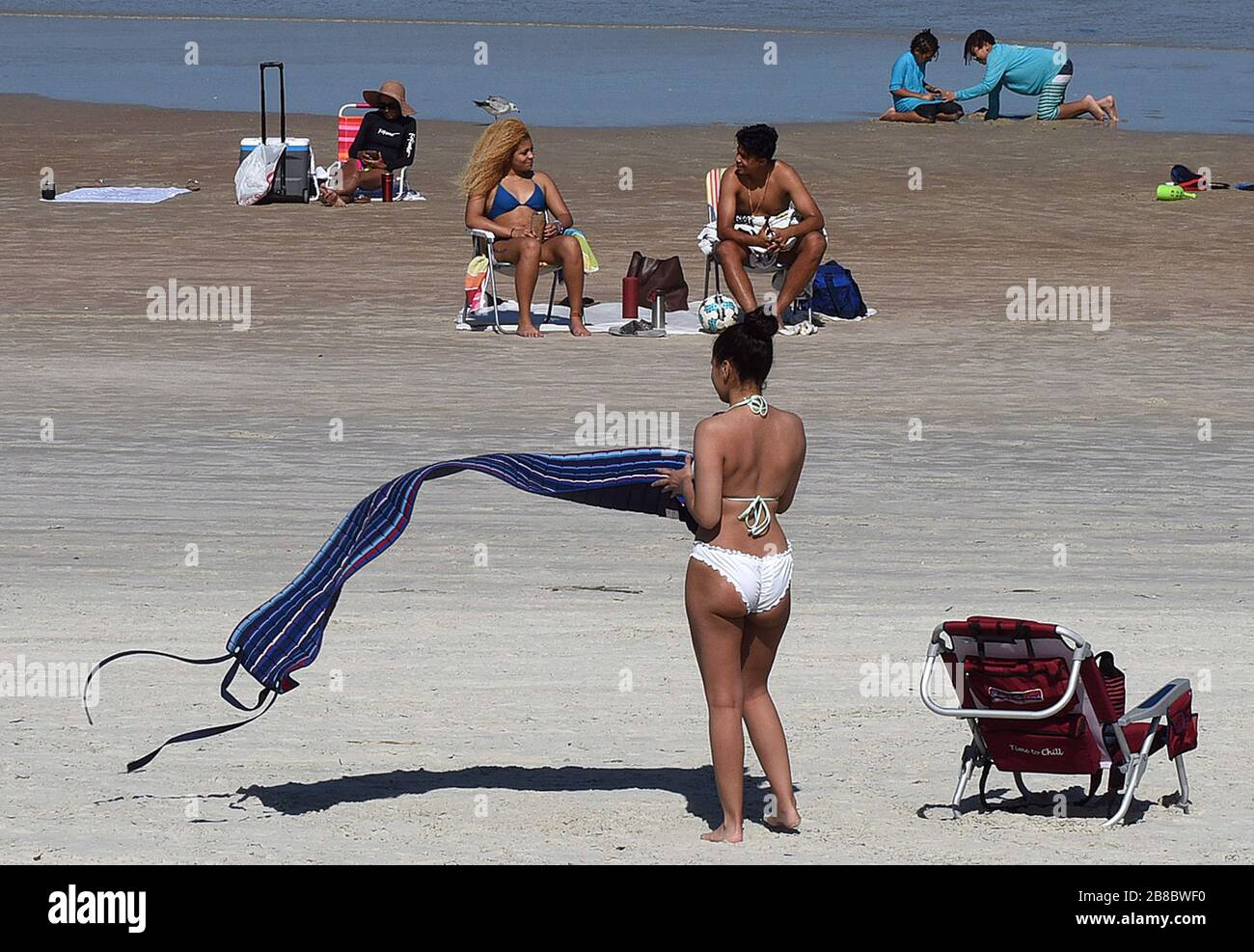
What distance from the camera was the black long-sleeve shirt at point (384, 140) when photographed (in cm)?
1914

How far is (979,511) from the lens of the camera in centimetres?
884

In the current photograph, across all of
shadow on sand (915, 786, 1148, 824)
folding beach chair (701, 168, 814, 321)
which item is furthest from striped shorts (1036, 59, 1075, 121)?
shadow on sand (915, 786, 1148, 824)

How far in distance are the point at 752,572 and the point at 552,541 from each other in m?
3.25

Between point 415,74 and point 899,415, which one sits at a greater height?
point 415,74

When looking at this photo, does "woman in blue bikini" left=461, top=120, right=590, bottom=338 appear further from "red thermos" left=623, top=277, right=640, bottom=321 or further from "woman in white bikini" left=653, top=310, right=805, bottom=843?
"woman in white bikini" left=653, top=310, right=805, bottom=843

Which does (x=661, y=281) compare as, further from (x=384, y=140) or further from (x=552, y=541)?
(x=384, y=140)

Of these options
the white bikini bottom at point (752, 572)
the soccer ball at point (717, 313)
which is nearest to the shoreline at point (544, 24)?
the soccer ball at point (717, 313)

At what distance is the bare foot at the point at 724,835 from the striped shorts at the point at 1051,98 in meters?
21.9

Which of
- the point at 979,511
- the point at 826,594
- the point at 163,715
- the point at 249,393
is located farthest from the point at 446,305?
the point at 163,715

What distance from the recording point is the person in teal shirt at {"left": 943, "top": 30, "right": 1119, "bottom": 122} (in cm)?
2592

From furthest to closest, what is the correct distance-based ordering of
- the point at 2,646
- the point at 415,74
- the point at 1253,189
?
the point at 415,74 → the point at 1253,189 → the point at 2,646

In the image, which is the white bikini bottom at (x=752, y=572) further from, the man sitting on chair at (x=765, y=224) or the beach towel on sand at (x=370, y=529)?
the man sitting on chair at (x=765, y=224)
